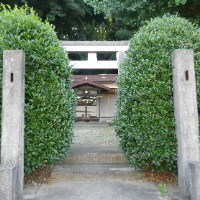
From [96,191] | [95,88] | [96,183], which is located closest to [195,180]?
[96,191]

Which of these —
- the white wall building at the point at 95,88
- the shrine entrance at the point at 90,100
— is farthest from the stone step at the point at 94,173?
the shrine entrance at the point at 90,100

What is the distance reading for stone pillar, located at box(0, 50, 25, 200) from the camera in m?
2.70

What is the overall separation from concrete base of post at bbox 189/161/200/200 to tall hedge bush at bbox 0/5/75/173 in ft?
6.95

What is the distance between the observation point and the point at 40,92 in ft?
9.79

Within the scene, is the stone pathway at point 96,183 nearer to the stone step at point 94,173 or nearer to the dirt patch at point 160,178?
the stone step at point 94,173

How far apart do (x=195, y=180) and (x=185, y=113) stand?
1006mm

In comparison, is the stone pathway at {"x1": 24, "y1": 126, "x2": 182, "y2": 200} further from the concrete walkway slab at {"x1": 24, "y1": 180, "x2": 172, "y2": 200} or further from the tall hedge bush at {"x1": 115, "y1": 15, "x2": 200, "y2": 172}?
the tall hedge bush at {"x1": 115, "y1": 15, "x2": 200, "y2": 172}

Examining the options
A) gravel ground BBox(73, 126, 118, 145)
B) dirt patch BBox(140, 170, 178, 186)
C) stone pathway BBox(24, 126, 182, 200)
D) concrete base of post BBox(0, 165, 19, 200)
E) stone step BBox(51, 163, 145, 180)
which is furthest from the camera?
gravel ground BBox(73, 126, 118, 145)

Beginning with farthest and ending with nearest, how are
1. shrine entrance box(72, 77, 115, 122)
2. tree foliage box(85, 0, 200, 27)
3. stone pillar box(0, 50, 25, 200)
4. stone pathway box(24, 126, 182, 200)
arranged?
shrine entrance box(72, 77, 115, 122)
tree foliage box(85, 0, 200, 27)
stone pathway box(24, 126, 182, 200)
stone pillar box(0, 50, 25, 200)

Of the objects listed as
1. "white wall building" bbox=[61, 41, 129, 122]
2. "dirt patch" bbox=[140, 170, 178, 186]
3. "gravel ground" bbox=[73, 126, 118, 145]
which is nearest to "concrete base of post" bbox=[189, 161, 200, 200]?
"dirt patch" bbox=[140, 170, 178, 186]

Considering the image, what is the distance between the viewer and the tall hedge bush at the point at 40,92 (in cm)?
292

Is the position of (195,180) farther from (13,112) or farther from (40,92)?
(13,112)

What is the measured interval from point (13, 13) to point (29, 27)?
49 centimetres

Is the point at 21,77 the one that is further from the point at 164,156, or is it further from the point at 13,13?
the point at 164,156
